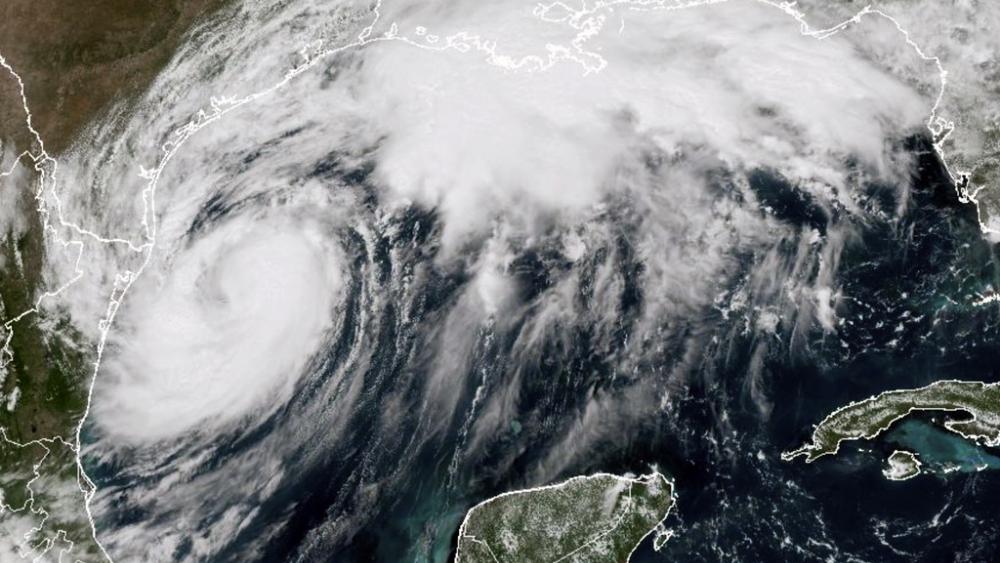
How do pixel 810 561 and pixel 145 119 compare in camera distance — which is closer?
pixel 810 561

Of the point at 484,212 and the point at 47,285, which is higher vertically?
the point at 484,212

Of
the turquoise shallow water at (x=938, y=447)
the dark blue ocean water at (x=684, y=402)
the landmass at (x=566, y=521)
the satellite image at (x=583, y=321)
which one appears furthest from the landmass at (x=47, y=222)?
the turquoise shallow water at (x=938, y=447)

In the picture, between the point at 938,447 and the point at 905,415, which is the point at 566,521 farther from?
the point at 938,447

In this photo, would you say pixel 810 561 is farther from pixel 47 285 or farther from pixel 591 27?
pixel 47 285

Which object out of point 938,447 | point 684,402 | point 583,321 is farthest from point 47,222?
point 938,447

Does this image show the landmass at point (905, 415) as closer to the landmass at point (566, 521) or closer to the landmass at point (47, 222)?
the landmass at point (566, 521)

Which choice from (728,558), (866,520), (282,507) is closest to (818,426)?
(866,520)
